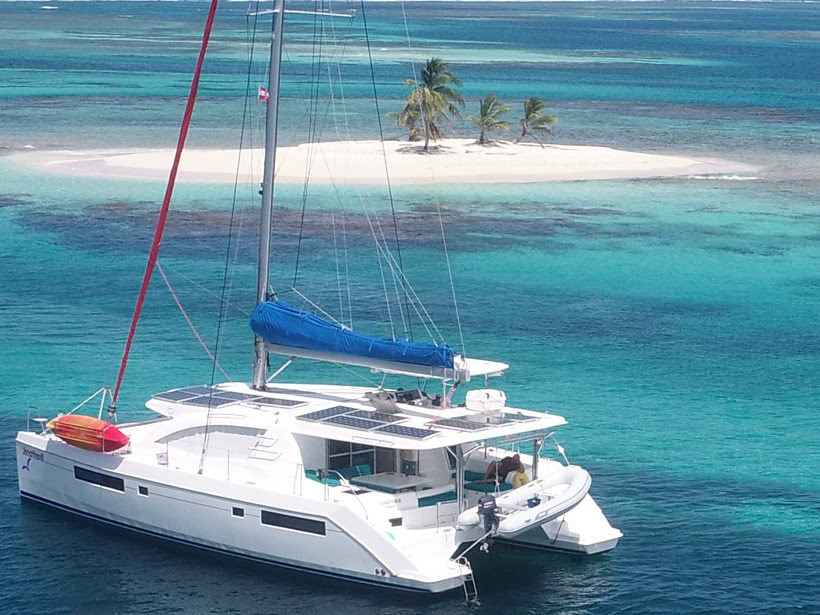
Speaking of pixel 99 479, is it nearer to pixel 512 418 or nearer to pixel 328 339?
pixel 328 339

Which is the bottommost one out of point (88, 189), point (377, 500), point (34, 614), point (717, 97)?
point (34, 614)

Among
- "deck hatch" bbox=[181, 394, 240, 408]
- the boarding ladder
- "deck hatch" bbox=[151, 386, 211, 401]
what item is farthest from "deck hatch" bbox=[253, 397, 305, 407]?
the boarding ladder

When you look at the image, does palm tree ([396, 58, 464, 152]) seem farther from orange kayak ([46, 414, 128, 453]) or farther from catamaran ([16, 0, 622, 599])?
orange kayak ([46, 414, 128, 453])

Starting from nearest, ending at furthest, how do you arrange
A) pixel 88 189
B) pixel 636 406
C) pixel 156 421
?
pixel 156 421
pixel 636 406
pixel 88 189

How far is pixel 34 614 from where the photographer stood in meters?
25.4

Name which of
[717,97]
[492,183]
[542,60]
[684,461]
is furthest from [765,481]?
[542,60]

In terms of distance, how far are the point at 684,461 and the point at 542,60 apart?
151132 mm

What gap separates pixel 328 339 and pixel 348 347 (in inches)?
22.9

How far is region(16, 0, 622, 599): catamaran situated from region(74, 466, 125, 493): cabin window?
1.3 inches

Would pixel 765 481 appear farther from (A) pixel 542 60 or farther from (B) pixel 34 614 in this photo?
(A) pixel 542 60


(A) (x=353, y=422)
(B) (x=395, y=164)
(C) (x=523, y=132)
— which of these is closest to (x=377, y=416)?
(A) (x=353, y=422)

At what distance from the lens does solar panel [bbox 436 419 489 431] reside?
27.6 meters

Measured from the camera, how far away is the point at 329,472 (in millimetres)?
28562

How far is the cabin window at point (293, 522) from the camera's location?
26125 millimetres
